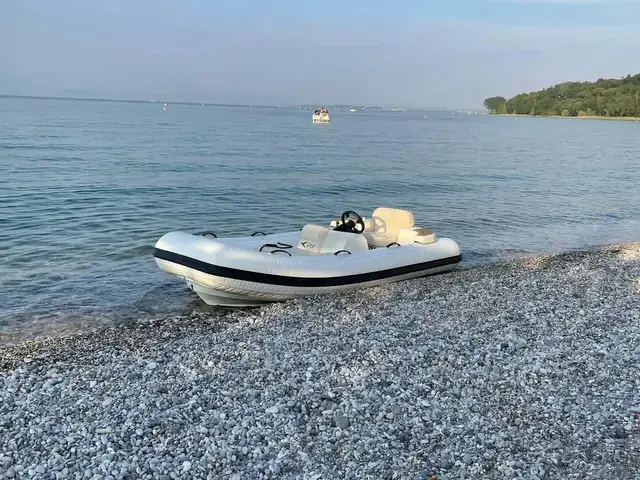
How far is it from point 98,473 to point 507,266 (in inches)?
361

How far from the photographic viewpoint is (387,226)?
36.4ft

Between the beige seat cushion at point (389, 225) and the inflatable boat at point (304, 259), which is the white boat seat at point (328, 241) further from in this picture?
the beige seat cushion at point (389, 225)

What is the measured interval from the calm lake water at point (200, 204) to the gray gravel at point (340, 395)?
6.44 feet

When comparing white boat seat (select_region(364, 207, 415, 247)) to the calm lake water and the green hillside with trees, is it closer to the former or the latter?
the calm lake water

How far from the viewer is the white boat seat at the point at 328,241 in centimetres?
972

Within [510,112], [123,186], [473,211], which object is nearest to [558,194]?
[473,211]

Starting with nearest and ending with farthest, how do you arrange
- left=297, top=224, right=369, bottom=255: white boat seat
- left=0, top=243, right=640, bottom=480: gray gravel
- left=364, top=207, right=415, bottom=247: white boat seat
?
1. left=0, top=243, right=640, bottom=480: gray gravel
2. left=297, top=224, right=369, bottom=255: white boat seat
3. left=364, top=207, right=415, bottom=247: white boat seat

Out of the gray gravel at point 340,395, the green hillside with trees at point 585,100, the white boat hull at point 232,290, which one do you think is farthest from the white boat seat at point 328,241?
the green hillside with trees at point 585,100

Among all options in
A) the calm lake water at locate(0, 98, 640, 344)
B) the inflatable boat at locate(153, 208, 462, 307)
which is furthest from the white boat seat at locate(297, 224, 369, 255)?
the calm lake water at locate(0, 98, 640, 344)

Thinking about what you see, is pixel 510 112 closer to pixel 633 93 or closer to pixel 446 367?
pixel 633 93

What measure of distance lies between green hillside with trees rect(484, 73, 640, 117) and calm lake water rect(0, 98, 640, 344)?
119723 mm

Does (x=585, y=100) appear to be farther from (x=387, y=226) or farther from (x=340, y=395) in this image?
(x=340, y=395)

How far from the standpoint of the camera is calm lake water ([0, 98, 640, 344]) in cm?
980

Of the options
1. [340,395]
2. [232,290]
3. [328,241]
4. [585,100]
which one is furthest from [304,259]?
[585,100]
